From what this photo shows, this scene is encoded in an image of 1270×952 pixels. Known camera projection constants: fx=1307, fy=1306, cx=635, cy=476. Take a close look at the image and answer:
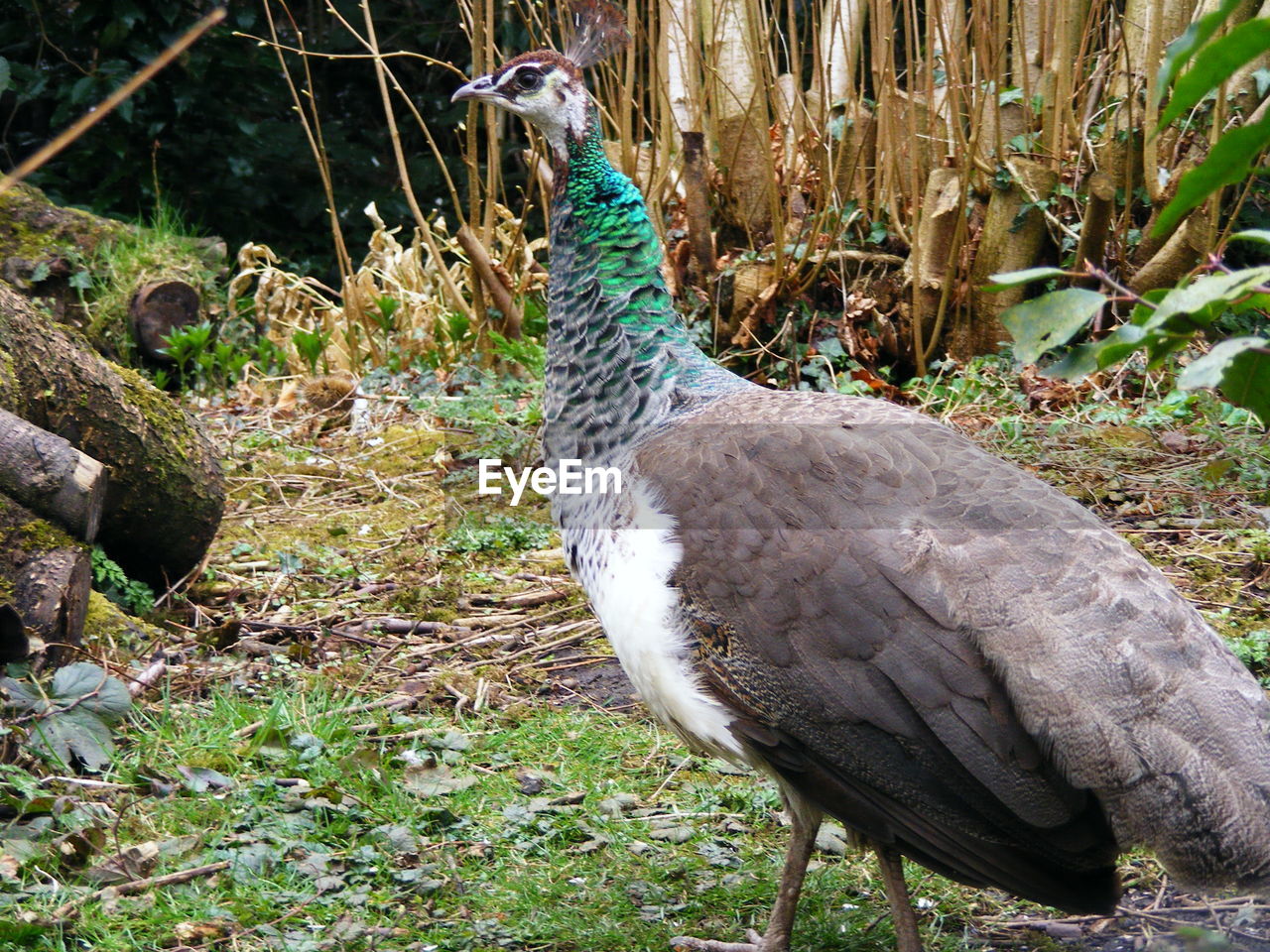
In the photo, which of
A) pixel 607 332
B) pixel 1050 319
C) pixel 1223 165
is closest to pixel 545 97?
pixel 607 332

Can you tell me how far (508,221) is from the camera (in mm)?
6980

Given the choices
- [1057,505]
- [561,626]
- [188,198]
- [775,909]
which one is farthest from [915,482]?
[188,198]

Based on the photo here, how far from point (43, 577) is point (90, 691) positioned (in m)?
0.35

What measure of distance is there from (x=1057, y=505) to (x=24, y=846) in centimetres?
229

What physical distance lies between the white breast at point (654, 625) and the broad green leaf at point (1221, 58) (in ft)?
5.39

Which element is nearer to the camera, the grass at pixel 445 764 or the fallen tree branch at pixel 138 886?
the fallen tree branch at pixel 138 886

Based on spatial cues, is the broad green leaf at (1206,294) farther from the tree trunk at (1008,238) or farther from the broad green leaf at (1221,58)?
the tree trunk at (1008,238)

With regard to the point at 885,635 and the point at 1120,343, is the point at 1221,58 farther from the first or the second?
the point at 885,635

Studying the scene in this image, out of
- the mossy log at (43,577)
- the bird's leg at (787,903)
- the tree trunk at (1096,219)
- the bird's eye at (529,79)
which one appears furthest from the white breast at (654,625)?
the tree trunk at (1096,219)

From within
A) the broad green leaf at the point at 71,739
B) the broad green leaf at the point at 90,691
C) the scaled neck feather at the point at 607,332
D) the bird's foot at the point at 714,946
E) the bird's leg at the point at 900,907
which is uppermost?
the scaled neck feather at the point at 607,332

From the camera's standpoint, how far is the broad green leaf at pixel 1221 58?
1.08 m

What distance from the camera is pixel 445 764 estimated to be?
350cm

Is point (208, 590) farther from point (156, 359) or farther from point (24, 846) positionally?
point (156, 359)

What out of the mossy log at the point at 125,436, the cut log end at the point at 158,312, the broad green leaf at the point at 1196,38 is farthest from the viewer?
the cut log end at the point at 158,312
